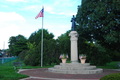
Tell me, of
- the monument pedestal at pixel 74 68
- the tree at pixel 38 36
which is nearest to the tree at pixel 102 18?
the monument pedestal at pixel 74 68

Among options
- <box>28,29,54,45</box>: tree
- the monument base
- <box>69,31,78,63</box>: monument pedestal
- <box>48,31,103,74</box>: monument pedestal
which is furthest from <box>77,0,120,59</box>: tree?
<box>28,29,54,45</box>: tree

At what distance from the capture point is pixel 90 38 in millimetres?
19797

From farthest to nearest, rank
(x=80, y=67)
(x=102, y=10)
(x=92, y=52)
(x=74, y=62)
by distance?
(x=92, y=52) < (x=74, y=62) < (x=102, y=10) < (x=80, y=67)

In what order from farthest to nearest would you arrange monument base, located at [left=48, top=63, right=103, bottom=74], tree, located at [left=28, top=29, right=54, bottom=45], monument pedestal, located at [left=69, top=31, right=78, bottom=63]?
tree, located at [left=28, top=29, right=54, bottom=45]
monument pedestal, located at [left=69, top=31, right=78, bottom=63]
monument base, located at [left=48, top=63, right=103, bottom=74]

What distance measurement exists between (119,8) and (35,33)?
50478 mm

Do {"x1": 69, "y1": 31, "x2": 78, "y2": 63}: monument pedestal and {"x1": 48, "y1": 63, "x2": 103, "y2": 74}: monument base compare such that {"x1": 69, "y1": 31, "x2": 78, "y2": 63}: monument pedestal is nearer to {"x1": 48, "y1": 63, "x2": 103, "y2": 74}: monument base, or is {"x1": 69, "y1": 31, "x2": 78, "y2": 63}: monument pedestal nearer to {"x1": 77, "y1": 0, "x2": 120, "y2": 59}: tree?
{"x1": 48, "y1": 63, "x2": 103, "y2": 74}: monument base

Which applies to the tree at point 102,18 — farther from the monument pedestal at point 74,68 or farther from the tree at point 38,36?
the tree at point 38,36

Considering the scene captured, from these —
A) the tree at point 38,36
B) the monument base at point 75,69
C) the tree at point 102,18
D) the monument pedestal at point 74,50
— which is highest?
the tree at point 38,36

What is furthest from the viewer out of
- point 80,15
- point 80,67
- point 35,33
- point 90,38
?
point 35,33

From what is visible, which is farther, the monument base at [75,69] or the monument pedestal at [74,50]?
the monument pedestal at [74,50]

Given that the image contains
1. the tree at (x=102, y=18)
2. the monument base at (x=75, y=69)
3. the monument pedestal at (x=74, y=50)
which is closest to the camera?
the monument base at (x=75, y=69)

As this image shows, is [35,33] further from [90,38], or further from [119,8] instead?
[119,8]

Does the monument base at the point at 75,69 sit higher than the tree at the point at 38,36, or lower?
lower

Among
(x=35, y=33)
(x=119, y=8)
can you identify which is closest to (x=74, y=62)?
(x=119, y=8)
